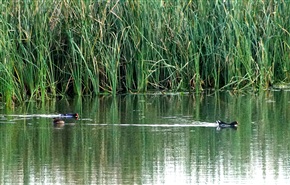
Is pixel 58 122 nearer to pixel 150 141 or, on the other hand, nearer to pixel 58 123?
pixel 58 123

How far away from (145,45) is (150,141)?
5.13 meters

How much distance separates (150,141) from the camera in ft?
39.8

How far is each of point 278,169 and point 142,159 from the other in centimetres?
147

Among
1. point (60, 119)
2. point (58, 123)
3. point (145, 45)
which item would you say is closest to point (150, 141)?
point (58, 123)

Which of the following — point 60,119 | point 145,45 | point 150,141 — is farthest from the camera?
point 145,45

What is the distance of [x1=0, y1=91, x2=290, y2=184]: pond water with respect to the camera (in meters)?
9.99

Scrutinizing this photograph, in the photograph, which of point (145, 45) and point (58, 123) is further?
point (145, 45)

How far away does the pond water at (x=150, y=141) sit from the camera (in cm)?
999

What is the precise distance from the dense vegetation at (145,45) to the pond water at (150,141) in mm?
442

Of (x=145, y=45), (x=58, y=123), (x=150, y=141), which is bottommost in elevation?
(x=150, y=141)

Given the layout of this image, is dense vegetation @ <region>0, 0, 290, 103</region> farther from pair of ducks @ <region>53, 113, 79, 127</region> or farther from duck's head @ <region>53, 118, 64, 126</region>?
duck's head @ <region>53, 118, 64, 126</region>

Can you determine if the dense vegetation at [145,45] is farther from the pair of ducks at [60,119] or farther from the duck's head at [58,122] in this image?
the duck's head at [58,122]

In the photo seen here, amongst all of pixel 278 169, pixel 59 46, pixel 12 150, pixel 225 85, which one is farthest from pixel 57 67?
pixel 278 169

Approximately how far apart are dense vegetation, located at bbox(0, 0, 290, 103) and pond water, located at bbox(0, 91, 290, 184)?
44cm
